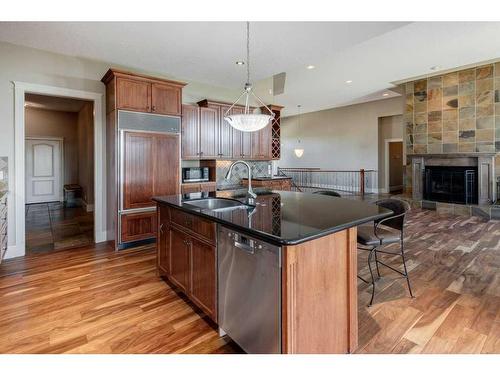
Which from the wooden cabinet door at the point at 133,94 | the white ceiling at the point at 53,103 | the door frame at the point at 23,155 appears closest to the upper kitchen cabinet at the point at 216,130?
the wooden cabinet door at the point at 133,94

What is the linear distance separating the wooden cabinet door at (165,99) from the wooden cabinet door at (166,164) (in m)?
0.38

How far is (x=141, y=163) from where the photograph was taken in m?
4.04

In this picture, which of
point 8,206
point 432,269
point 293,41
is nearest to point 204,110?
point 293,41

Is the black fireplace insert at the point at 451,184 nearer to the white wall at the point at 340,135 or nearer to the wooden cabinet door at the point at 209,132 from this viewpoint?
the white wall at the point at 340,135

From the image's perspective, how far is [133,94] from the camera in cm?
395

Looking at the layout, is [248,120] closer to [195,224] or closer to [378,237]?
[195,224]

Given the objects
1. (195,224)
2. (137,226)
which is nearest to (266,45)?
(195,224)

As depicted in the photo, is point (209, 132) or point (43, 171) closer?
point (209, 132)

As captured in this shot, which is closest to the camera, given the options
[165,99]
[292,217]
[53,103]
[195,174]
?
[292,217]

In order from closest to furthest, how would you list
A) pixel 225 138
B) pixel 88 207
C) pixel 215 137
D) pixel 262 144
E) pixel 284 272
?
pixel 284 272, pixel 215 137, pixel 225 138, pixel 262 144, pixel 88 207

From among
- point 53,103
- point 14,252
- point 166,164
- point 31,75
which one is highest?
point 53,103

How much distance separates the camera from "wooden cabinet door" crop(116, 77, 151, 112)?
383cm

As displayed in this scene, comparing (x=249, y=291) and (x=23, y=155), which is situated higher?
(x=23, y=155)

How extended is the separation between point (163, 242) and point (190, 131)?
102 inches
